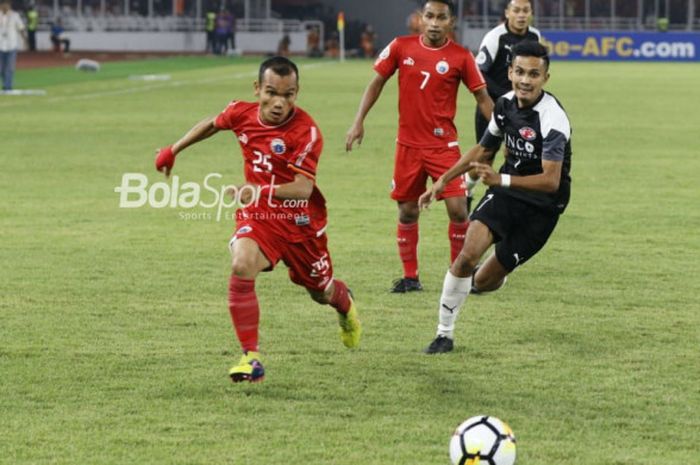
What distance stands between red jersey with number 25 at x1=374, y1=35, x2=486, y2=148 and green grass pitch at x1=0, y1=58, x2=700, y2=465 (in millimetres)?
1202

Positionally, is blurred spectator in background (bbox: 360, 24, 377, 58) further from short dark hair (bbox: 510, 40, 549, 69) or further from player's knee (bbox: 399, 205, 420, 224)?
short dark hair (bbox: 510, 40, 549, 69)

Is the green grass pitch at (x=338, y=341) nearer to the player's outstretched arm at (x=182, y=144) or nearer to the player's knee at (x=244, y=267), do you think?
the player's knee at (x=244, y=267)

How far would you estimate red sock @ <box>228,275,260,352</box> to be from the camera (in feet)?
25.3

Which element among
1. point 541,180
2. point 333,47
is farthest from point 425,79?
point 333,47

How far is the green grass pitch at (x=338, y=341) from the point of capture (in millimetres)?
6652

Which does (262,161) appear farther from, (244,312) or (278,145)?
(244,312)

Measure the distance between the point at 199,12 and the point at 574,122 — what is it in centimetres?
4621

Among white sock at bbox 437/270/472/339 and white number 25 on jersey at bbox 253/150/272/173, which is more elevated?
white number 25 on jersey at bbox 253/150/272/173

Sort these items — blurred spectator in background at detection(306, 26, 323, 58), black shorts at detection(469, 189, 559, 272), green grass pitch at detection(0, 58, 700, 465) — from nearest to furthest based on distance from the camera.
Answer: green grass pitch at detection(0, 58, 700, 465) < black shorts at detection(469, 189, 559, 272) < blurred spectator in background at detection(306, 26, 323, 58)

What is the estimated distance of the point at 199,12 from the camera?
7100cm

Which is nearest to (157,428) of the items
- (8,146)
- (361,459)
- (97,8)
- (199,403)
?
(199,403)

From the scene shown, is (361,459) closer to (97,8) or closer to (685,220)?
(685,220)

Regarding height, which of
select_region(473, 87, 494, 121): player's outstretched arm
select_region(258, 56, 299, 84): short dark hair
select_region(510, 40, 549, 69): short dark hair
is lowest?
select_region(473, 87, 494, 121): player's outstretched arm

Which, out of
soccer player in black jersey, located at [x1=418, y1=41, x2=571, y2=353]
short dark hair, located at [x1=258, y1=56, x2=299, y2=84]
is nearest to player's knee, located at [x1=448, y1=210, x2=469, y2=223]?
soccer player in black jersey, located at [x1=418, y1=41, x2=571, y2=353]
